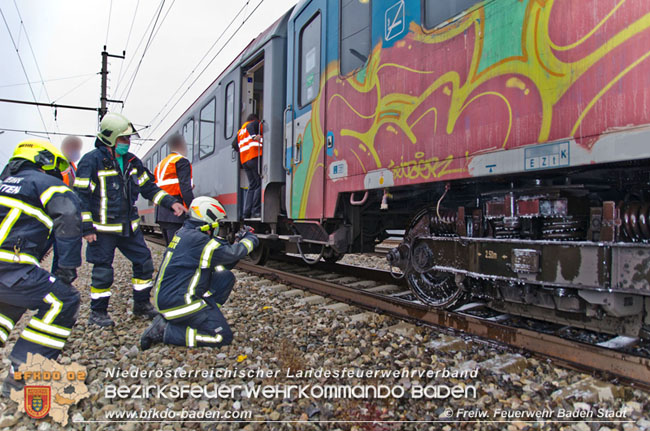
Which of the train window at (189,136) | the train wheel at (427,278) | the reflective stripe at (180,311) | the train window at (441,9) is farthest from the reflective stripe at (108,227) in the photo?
the train window at (189,136)

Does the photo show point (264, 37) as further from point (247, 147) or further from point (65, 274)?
point (65, 274)

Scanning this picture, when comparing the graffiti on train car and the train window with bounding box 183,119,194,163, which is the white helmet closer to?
the graffiti on train car

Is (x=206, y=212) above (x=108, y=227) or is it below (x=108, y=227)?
above

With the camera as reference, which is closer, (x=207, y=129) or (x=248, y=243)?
(x=248, y=243)

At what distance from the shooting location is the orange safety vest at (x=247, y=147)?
655 cm

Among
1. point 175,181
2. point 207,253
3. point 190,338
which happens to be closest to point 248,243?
point 207,253

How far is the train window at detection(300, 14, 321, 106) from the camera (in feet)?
17.4

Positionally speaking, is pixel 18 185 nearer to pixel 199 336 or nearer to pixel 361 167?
pixel 199 336

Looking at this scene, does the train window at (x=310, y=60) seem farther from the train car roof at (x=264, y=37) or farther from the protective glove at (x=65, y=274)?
the protective glove at (x=65, y=274)

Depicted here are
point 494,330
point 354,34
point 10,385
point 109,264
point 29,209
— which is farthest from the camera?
point 354,34

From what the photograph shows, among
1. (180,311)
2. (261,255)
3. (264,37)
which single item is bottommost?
(180,311)

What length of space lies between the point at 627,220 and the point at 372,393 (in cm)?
192

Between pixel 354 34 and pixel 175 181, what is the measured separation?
3.08 meters

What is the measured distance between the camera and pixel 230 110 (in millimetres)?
7906
